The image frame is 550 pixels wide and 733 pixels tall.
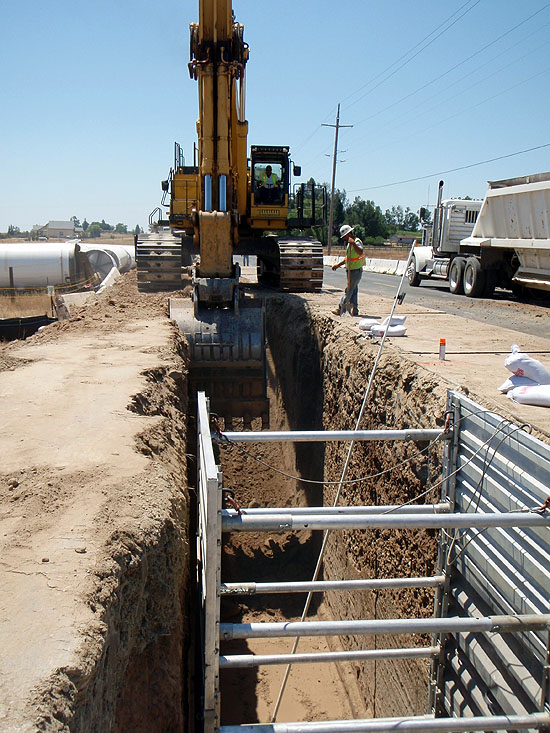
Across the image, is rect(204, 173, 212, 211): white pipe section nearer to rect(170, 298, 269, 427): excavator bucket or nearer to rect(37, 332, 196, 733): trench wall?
rect(170, 298, 269, 427): excavator bucket

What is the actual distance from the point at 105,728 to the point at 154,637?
2.65 feet

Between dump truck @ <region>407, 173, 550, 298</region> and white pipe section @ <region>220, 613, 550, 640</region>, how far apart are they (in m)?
7.98

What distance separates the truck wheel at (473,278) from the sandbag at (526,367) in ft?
41.1

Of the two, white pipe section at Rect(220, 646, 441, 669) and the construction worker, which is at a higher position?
the construction worker

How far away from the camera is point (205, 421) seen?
4242mm

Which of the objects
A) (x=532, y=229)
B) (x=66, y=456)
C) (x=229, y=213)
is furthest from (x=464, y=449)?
(x=532, y=229)

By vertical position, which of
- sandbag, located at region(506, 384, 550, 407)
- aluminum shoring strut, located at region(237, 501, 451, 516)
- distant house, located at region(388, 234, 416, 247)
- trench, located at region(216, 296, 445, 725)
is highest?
distant house, located at region(388, 234, 416, 247)

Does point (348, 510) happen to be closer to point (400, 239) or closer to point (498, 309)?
point (498, 309)

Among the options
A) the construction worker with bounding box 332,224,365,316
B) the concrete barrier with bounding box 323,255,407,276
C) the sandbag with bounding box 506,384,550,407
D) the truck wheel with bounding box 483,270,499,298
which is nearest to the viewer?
the sandbag with bounding box 506,384,550,407

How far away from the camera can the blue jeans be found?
34.7ft

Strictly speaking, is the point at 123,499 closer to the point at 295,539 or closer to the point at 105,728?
the point at 105,728

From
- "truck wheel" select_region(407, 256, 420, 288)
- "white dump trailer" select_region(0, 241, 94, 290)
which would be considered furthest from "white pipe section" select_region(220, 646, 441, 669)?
"white dump trailer" select_region(0, 241, 94, 290)

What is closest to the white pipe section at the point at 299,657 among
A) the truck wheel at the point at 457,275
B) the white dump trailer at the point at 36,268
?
the truck wheel at the point at 457,275

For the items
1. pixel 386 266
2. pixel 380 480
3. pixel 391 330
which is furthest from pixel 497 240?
pixel 386 266
